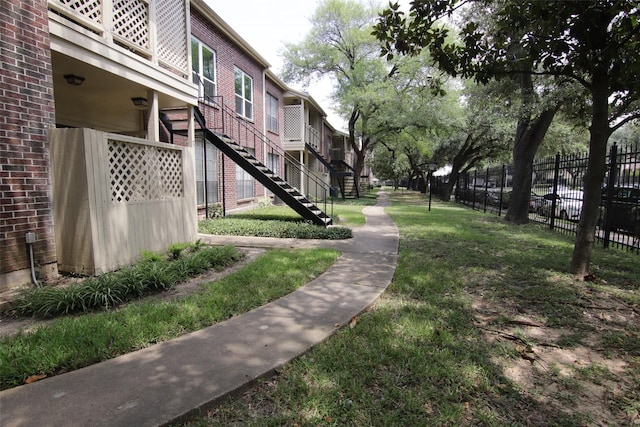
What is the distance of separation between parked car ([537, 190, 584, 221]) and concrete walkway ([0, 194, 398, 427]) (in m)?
9.21

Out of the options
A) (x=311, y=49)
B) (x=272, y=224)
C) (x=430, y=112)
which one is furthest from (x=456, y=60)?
(x=311, y=49)

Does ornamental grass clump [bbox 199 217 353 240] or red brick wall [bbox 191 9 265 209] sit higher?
red brick wall [bbox 191 9 265 209]

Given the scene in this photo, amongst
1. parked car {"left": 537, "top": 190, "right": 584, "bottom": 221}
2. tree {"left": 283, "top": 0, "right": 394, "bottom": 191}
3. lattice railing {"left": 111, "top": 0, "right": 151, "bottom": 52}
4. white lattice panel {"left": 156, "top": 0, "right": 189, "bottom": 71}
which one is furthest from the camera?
tree {"left": 283, "top": 0, "right": 394, "bottom": 191}

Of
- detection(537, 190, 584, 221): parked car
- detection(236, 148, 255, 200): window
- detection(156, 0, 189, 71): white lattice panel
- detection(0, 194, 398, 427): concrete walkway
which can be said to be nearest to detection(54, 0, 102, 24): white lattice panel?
detection(156, 0, 189, 71): white lattice panel

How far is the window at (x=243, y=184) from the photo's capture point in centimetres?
1336

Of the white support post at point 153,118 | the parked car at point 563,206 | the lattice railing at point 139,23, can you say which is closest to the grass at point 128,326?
the white support post at point 153,118

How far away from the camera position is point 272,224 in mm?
9398

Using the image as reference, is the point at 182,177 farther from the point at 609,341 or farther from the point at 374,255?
the point at 609,341

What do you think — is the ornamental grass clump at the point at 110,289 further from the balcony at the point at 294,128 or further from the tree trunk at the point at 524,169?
the balcony at the point at 294,128

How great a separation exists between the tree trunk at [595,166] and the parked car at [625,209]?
3277mm

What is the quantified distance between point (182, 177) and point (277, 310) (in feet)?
13.9

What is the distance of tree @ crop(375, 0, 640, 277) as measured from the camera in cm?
425

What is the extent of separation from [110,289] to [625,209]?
33.0 ft

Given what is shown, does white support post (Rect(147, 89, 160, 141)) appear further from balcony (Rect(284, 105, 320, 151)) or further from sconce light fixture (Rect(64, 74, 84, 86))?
balcony (Rect(284, 105, 320, 151))
